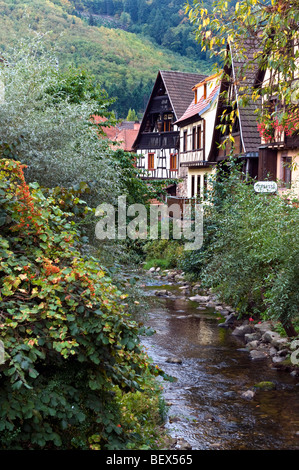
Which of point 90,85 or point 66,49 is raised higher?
point 66,49

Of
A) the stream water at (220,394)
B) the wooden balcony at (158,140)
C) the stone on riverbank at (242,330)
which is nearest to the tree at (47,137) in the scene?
the stream water at (220,394)

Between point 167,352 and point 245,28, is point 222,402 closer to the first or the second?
point 167,352

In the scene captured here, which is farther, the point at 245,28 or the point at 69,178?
the point at 69,178

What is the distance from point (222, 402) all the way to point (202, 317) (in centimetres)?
626

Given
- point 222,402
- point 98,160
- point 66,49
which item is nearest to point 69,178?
point 98,160

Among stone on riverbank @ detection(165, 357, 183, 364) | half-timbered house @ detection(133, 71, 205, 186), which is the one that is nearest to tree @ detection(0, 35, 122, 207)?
stone on riverbank @ detection(165, 357, 183, 364)

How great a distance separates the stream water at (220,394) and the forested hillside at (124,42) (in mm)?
57608

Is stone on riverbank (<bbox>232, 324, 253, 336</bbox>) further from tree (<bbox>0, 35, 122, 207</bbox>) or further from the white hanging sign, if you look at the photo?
tree (<bbox>0, 35, 122, 207</bbox>)

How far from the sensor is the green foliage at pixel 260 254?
353 inches

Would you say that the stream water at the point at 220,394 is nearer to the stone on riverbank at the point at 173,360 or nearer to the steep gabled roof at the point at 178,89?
the stone on riverbank at the point at 173,360

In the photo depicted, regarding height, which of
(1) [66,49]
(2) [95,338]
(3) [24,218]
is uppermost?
(1) [66,49]

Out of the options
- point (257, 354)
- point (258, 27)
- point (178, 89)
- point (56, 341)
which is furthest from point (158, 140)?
point (56, 341)

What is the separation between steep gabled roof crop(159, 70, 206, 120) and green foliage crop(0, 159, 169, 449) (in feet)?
99.8

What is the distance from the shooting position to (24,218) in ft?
16.0
